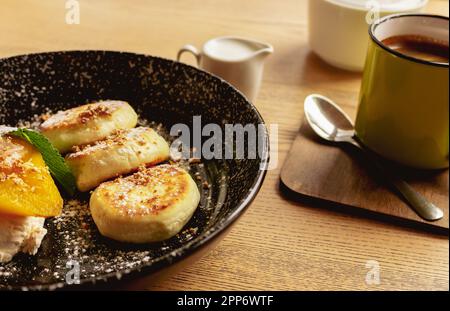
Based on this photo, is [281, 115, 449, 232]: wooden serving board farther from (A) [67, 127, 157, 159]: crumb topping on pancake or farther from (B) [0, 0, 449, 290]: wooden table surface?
(A) [67, 127, 157, 159]: crumb topping on pancake

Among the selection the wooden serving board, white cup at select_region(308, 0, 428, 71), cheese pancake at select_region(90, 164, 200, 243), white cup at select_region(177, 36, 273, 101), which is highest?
white cup at select_region(308, 0, 428, 71)

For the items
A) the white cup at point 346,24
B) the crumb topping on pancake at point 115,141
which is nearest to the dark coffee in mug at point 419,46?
the white cup at point 346,24

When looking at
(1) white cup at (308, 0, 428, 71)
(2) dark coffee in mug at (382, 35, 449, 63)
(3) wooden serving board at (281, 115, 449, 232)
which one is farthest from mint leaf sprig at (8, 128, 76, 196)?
(1) white cup at (308, 0, 428, 71)

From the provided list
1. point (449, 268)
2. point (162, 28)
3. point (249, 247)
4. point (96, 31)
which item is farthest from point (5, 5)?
point (449, 268)

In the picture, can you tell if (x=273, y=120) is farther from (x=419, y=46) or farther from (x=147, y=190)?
(x=147, y=190)

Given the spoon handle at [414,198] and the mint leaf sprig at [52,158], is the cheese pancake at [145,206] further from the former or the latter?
the spoon handle at [414,198]

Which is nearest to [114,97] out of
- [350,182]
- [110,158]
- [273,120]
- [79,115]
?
[79,115]

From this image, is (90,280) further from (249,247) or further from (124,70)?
(124,70)
